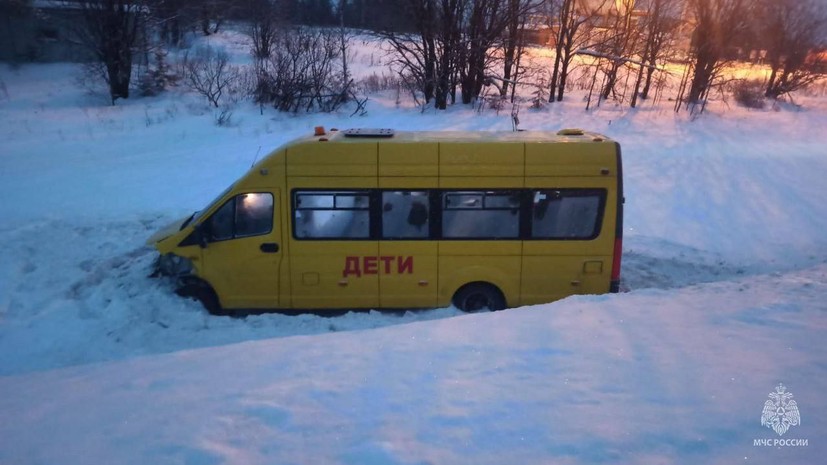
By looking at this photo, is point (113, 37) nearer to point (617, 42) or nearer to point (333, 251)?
point (617, 42)

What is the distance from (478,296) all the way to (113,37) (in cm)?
1928

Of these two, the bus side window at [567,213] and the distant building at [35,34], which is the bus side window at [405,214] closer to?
the bus side window at [567,213]

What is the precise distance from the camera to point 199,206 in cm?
1237

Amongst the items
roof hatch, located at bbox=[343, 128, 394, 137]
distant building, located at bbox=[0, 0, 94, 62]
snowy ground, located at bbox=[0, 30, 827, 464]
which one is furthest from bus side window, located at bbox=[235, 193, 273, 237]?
distant building, located at bbox=[0, 0, 94, 62]

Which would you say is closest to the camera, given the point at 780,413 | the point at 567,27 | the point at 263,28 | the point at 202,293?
the point at 780,413

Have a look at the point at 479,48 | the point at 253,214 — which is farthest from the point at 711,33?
the point at 253,214

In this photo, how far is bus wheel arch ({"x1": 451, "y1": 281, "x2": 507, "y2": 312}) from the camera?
7.95 meters

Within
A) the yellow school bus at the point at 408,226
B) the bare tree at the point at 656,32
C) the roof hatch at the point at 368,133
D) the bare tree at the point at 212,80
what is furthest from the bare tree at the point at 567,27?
the roof hatch at the point at 368,133

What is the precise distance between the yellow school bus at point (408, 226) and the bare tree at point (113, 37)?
53.4 ft

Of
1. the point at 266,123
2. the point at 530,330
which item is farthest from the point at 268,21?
the point at 530,330

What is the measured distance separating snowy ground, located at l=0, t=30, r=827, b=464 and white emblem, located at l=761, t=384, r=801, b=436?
6 centimetres

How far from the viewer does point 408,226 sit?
7.68m

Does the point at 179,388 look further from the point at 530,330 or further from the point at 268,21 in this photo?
the point at 268,21

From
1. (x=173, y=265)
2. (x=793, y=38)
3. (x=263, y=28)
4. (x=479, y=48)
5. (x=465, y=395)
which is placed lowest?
(x=173, y=265)
